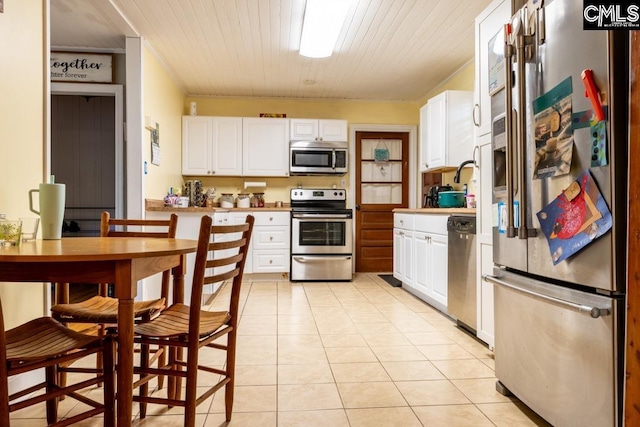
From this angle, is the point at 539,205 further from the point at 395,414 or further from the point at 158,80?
the point at 158,80

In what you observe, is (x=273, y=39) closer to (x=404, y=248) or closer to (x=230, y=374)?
(x=404, y=248)

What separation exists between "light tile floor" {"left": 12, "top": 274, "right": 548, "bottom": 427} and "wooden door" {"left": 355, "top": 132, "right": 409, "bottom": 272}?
1.95 m

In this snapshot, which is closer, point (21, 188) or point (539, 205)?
point (539, 205)

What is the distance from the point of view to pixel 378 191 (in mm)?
5605

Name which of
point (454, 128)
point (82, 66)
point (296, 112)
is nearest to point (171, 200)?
point (82, 66)

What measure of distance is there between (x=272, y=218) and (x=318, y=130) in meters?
1.31

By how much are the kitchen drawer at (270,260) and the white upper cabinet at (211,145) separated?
3.65 feet

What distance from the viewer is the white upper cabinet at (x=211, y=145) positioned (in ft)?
16.4

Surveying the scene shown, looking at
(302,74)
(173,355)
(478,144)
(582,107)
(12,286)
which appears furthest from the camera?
(302,74)

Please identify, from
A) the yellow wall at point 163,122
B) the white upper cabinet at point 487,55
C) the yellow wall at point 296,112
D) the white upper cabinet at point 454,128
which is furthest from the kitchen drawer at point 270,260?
the white upper cabinet at point 487,55

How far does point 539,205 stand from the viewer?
155 cm

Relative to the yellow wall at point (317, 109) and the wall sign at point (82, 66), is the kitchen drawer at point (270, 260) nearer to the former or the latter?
A: the yellow wall at point (317, 109)

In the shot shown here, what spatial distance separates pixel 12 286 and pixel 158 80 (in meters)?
2.74

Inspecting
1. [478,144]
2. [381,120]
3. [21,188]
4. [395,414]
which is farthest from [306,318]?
[381,120]
